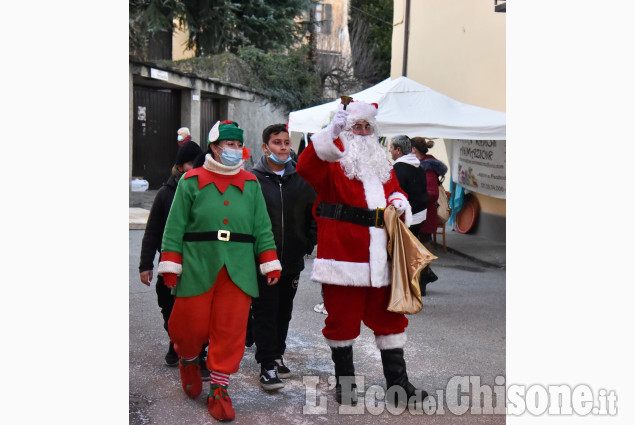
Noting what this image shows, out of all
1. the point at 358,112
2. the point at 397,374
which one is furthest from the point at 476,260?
the point at 358,112

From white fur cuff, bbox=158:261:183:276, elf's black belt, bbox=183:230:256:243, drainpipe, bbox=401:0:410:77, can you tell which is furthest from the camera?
drainpipe, bbox=401:0:410:77

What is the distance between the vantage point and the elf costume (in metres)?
4.45

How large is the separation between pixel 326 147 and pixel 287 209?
0.93m

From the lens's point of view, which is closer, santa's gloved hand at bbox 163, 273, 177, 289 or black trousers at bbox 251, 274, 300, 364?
santa's gloved hand at bbox 163, 273, 177, 289

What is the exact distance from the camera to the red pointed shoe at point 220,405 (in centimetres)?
439

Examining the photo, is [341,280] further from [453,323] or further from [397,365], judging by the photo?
[453,323]

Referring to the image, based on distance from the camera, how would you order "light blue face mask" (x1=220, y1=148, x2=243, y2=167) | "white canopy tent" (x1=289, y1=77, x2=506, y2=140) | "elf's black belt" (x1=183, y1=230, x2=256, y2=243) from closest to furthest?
"elf's black belt" (x1=183, y1=230, x2=256, y2=243)
"light blue face mask" (x1=220, y1=148, x2=243, y2=167)
"white canopy tent" (x1=289, y1=77, x2=506, y2=140)

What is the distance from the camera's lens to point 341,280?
15.0 feet

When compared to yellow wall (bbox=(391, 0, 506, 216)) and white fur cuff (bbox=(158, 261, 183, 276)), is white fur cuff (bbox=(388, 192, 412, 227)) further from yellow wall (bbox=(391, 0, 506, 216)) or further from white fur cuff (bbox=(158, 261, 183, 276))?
yellow wall (bbox=(391, 0, 506, 216))

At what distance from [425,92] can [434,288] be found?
122 inches

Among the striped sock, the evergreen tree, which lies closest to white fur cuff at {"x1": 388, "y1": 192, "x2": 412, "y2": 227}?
the striped sock

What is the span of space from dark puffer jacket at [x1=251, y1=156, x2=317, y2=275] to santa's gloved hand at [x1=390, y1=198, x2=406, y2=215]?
0.81 m

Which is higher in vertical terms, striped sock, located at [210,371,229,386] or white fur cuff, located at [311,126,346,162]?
white fur cuff, located at [311,126,346,162]

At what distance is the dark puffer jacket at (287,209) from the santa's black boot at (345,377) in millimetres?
770
